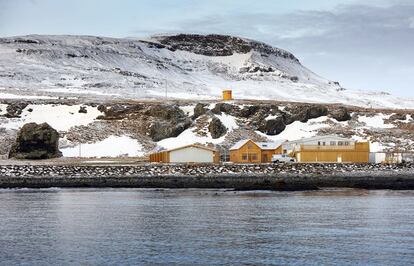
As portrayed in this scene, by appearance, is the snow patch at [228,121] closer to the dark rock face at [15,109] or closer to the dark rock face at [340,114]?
the dark rock face at [340,114]

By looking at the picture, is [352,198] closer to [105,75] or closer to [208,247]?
[208,247]

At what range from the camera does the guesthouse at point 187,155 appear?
306ft

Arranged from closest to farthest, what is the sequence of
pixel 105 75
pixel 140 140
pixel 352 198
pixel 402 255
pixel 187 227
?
pixel 402 255, pixel 187 227, pixel 352 198, pixel 140 140, pixel 105 75

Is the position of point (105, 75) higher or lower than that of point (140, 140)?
higher

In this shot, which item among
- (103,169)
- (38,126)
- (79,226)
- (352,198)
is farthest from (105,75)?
(79,226)

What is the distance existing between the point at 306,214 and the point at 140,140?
69200 mm

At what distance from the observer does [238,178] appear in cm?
7731

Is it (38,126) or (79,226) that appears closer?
(79,226)

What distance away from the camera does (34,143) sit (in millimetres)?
97062

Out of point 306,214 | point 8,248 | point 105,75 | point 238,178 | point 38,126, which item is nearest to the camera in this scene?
point 8,248

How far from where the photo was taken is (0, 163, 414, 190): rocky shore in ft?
246

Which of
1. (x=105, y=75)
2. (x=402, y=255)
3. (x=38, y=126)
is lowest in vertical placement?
(x=402, y=255)

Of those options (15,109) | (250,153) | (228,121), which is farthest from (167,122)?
(15,109)

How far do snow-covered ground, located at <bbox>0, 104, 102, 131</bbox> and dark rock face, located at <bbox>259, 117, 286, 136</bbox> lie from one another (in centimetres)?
2737
